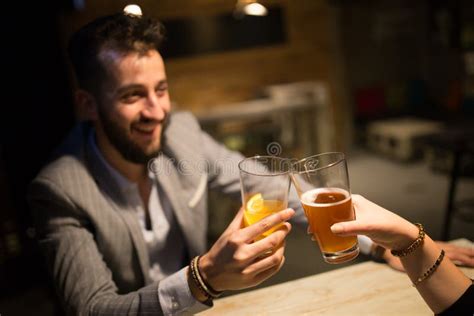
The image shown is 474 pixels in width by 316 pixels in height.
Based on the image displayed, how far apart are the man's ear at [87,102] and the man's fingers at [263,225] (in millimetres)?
681

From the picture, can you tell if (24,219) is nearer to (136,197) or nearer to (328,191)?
(136,197)

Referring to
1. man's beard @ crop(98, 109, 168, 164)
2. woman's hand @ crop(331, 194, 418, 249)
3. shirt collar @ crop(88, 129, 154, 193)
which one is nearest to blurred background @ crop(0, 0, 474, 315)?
woman's hand @ crop(331, 194, 418, 249)

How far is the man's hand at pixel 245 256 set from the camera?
86 cm

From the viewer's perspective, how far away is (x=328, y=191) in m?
0.92

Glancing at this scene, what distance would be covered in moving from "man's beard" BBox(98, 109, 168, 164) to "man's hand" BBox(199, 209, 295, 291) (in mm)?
503

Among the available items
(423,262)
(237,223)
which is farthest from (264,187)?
(423,262)

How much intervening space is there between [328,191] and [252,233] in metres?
0.20

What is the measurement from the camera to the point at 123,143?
1.34 meters

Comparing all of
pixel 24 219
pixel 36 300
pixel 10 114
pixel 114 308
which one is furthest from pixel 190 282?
pixel 24 219

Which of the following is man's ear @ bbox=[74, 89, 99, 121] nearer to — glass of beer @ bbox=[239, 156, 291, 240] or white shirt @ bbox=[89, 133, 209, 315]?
white shirt @ bbox=[89, 133, 209, 315]

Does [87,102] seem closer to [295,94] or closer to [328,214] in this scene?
[328,214]

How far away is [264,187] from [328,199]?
149mm

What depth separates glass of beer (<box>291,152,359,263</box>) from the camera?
0.90 metres

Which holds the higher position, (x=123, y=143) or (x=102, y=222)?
(x=123, y=143)
